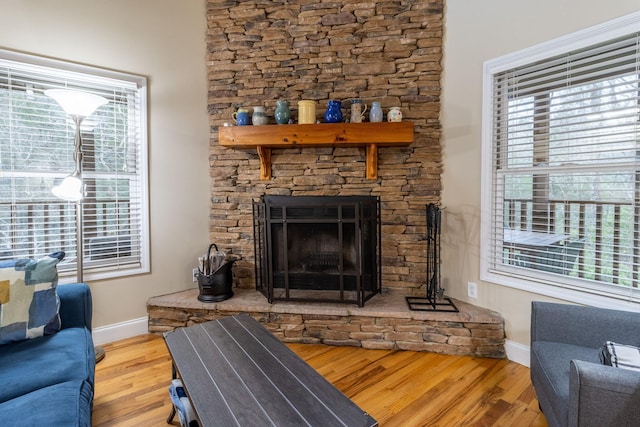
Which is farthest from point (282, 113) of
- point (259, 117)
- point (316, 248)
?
point (316, 248)

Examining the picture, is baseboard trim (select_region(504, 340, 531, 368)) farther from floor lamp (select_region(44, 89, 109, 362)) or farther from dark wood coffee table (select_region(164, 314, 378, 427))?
floor lamp (select_region(44, 89, 109, 362))

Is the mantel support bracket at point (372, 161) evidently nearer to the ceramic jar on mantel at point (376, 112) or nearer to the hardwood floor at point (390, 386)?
the ceramic jar on mantel at point (376, 112)

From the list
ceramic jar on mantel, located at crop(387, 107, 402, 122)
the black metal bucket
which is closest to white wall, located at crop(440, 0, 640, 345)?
ceramic jar on mantel, located at crop(387, 107, 402, 122)

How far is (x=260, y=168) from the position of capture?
3010 millimetres

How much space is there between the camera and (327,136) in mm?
2588

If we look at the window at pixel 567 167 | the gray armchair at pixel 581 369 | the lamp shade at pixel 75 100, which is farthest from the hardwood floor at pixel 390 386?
the lamp shade at pixel 75 100

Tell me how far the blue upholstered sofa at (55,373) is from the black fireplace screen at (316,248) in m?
1.31

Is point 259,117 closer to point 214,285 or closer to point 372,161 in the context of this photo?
point 372,161

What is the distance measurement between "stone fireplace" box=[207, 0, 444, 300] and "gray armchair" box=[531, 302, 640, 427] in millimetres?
1177

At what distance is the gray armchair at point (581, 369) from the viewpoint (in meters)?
1.04

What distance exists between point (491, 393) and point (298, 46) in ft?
10.2

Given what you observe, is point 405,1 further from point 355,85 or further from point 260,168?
point 260,168

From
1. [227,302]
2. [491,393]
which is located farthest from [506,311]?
[227,302]

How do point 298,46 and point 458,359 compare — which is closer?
point 458,359
